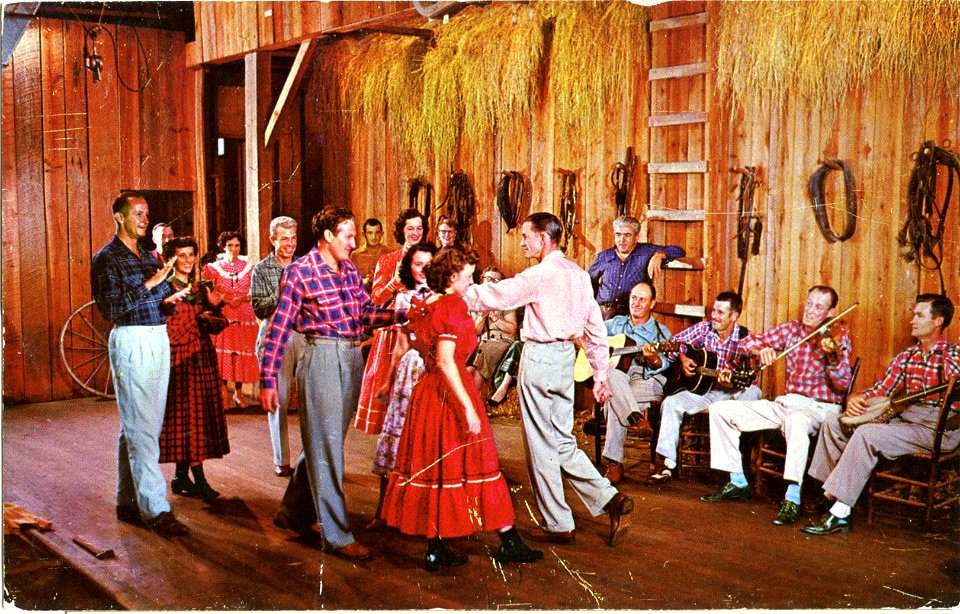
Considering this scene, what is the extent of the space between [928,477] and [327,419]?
3.35 metres

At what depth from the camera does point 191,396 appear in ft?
17.6

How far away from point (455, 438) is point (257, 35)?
3.77m

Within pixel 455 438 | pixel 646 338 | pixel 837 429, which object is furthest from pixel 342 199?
pixel 837 429

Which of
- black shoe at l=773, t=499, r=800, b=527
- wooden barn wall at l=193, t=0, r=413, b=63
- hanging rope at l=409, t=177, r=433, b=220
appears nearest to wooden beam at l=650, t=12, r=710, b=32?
wooden barn wall at l=193, t=0, r=413, b=63

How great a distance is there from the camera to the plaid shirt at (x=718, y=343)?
5.78 m

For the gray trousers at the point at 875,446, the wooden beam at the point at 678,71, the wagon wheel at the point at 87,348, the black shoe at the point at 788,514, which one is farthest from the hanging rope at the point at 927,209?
the wagon wheel at the point at 87,348

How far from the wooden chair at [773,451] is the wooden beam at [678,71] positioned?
2328 millimetres

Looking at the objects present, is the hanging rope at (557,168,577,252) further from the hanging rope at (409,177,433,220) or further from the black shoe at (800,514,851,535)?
the black shoe at (800,514,851,535)

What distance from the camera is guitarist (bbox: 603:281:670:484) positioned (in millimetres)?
5836

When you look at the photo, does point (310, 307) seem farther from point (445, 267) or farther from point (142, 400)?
point (142, 400)

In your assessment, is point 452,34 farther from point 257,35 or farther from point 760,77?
point 760,77

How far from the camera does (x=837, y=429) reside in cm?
511

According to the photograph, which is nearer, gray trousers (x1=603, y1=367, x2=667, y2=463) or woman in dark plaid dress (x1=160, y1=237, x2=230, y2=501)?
woman in dark plaid dress (x1=160, y1=237, x2=230, y2=501)

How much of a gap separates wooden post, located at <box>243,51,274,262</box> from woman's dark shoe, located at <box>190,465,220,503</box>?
163 centimetres
